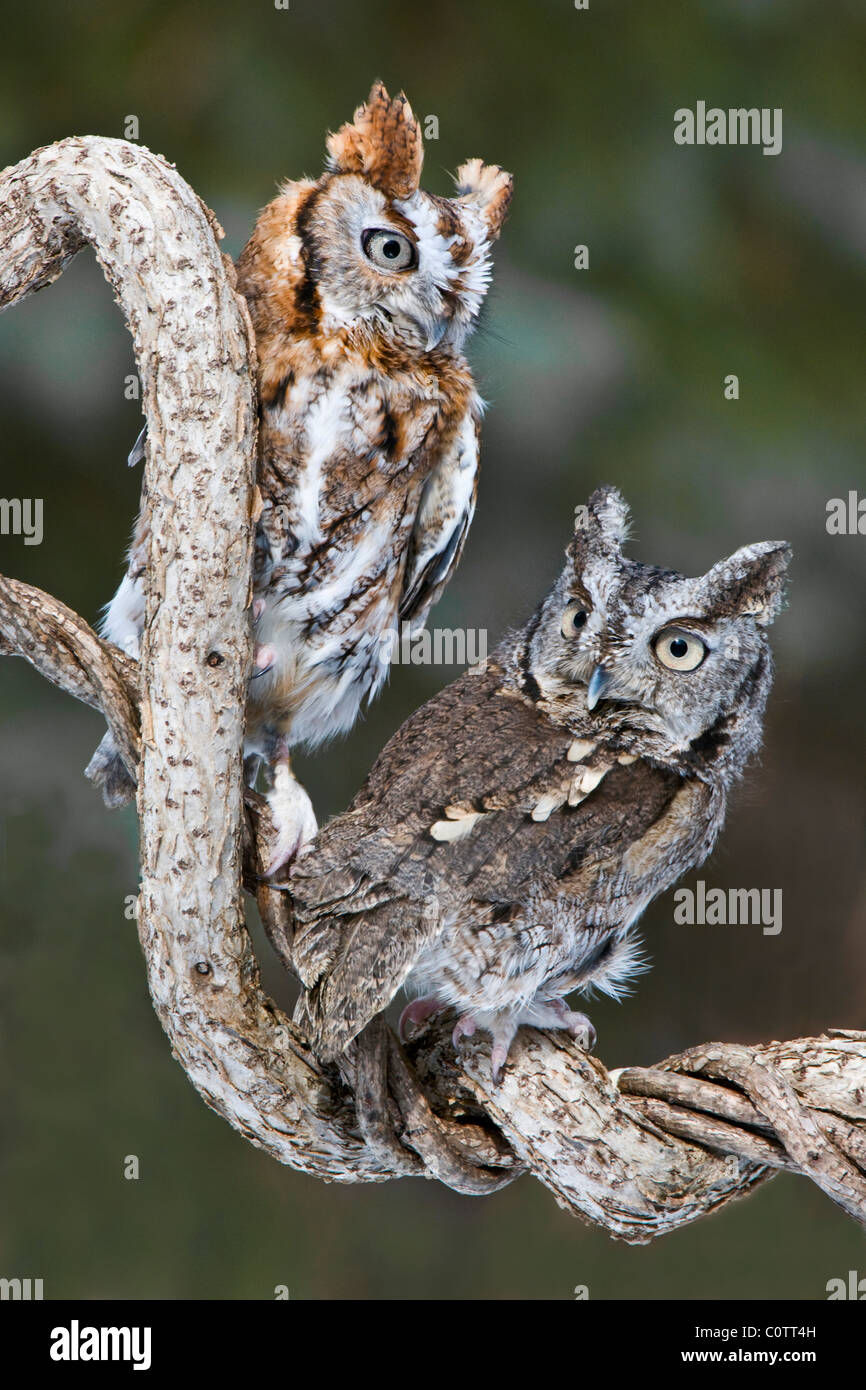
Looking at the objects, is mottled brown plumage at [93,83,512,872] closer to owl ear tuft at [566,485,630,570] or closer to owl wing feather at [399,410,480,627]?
owl wing feather at [399,410,480,627]

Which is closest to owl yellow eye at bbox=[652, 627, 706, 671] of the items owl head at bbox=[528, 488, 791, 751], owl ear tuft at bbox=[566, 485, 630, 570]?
owl head at bbox=[528, 488, 791, 751]

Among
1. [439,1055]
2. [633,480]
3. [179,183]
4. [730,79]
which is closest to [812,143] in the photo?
[730,79]

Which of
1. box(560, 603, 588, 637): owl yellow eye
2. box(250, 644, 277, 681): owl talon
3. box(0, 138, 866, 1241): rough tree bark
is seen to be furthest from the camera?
box(250, 644, 277, 681): owl talon

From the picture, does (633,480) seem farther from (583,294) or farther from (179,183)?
(179,183)

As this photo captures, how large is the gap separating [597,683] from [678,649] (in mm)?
87

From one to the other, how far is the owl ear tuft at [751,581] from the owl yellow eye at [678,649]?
0.04m

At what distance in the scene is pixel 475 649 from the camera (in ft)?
7.54

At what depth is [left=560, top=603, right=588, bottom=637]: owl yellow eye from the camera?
1.29 m

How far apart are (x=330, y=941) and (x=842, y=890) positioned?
5.97 feet

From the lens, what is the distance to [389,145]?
1308 mm

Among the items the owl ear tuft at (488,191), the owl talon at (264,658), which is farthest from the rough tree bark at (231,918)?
the owl ear tuft at (488,191)

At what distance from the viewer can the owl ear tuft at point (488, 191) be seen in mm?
1387

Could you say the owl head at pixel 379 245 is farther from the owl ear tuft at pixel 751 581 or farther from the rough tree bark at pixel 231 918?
the owl ear tuft at pixel 751 581

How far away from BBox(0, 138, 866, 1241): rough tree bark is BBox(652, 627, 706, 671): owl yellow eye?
0.38 meters
